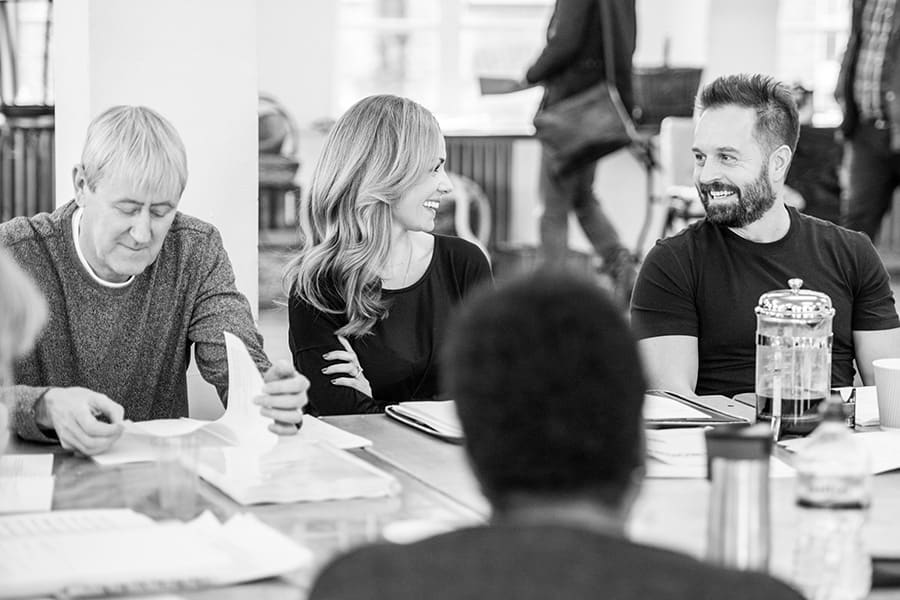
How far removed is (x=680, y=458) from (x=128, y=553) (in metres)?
0.86

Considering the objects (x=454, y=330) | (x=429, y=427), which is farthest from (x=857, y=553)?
(x=429, y=427)

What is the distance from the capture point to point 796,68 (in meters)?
9.23

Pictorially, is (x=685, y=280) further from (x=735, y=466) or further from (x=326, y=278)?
(x=735, y=466)

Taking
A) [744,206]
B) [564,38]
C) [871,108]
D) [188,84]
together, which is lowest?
[744,206]

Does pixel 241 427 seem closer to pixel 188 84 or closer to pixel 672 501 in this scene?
pixel 672 501

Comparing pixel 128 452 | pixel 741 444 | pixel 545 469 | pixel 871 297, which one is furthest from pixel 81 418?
pixel 871 297

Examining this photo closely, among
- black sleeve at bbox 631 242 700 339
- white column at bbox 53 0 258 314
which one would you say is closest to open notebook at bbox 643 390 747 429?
black sleeve at bbox 631 242 700 339

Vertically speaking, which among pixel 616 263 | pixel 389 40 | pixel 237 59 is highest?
pixel 389 40

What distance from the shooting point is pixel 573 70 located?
6.23 m

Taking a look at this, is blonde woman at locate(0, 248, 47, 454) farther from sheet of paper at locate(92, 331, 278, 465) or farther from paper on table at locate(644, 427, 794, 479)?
paper on table at locate(644, 427, 794, 479)

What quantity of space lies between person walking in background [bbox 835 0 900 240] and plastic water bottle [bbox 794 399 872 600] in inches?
188

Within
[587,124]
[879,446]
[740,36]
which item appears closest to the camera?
[879,446]

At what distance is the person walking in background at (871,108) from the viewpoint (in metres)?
5.95

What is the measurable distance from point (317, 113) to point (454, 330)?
7631mm
